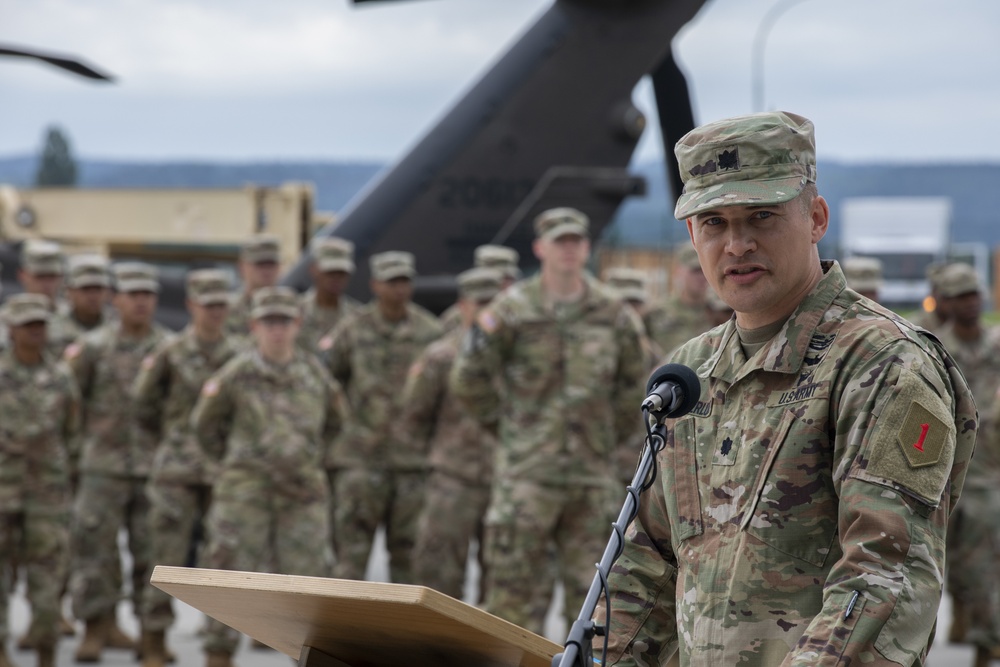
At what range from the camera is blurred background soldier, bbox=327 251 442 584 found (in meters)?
8.55

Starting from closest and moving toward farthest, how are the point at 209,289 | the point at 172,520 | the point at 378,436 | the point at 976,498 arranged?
the point at 976,498, the point at 172,520, the point at 209,289, the point at 378,436

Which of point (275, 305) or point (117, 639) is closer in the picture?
point (275, 305)

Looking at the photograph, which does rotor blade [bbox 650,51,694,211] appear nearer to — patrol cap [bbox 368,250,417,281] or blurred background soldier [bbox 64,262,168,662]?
patrol cap [bbox 368,250,417,281]

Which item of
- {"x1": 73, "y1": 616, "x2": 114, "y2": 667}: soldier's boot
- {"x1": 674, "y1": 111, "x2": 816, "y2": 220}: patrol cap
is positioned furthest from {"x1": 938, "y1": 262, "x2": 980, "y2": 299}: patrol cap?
{"x1": 674, "y1": 111, "x2": 816, "y2": 220}: patrol cap

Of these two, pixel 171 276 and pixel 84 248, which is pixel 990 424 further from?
pixel 84 248

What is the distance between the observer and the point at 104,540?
8.14 m

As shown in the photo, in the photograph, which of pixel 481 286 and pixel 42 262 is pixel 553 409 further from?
pixel 42 262

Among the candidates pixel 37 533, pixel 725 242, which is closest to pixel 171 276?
pixel 37 533

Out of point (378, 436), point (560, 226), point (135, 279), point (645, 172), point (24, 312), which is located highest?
point (645, 172)

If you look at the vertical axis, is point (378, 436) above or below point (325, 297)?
below

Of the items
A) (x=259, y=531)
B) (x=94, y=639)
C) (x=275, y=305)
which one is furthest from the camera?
(x=94, y=639)

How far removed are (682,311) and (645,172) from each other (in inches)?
3047

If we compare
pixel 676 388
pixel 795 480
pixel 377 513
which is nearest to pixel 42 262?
pixel 377 513

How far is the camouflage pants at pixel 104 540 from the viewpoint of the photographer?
808cm
